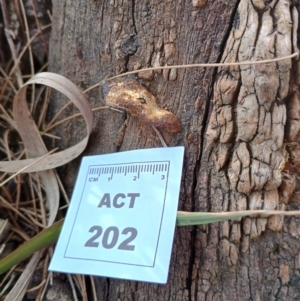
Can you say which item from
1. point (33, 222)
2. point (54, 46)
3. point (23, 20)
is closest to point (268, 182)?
point (33, 222)

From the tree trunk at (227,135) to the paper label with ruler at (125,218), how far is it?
0.15 ft

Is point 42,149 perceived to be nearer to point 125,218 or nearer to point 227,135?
point 125,218

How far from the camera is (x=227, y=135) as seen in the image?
2.80ft

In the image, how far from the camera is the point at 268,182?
821 millimetres

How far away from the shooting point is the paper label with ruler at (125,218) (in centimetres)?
84

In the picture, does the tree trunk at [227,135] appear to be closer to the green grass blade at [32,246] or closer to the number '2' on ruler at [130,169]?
the number '2' on ruler at [130,169]

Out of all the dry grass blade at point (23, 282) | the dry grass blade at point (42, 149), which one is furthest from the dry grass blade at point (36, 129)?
the dry grass blade at point (23, 282)

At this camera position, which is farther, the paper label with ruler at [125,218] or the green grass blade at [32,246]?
the green grass blade at [32,246]

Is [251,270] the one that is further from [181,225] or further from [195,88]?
[195,88]

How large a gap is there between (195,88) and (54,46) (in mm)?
552

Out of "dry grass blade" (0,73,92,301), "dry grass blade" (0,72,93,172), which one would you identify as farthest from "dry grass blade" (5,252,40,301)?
"dry grass blade" (0,72,93,172)

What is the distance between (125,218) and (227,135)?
0.89 ft

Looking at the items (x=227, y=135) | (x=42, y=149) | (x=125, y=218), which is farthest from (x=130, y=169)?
(x=42, y=149)

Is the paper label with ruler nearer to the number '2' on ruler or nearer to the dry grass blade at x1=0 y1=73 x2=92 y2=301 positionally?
the number '2' on ruler
